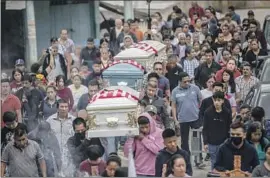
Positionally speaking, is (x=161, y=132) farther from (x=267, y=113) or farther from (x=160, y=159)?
(x=267, y=113)

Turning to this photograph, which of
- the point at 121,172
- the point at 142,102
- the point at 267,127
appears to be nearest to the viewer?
the point at 121,172

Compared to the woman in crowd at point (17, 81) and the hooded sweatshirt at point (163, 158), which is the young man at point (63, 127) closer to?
the hooded sweatshirt at point (163, 158)

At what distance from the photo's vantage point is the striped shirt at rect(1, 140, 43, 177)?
14.3 metres

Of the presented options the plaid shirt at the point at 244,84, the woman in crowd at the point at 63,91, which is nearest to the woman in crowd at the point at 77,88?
the woman in crowd at the point at 63,91

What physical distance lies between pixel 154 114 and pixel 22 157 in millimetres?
2696

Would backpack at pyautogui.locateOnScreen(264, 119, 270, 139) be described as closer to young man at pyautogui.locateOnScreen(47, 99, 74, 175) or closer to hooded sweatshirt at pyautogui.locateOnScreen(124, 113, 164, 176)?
hooded sweatshirt at pyautogui.locateOnScreen(124, 113, 164, 176)

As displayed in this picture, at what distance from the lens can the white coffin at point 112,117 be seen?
1552 cm

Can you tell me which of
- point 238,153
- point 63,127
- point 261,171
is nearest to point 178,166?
point 261,171

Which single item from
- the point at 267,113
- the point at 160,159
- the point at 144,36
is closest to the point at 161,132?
the point at 160,159

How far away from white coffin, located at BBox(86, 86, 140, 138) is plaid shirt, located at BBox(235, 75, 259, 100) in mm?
4198

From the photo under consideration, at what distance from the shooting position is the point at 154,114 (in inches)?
645

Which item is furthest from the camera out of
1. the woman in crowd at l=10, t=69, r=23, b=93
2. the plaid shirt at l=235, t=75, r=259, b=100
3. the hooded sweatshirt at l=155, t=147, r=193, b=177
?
the woman in crowd at l=10, t=69, r=23, b=93

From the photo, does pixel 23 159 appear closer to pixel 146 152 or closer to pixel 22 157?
pixel 22 157

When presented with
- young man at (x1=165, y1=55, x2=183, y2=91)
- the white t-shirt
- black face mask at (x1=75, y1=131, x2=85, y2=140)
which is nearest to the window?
young man at (x1=165, y1=55, x2=183, y2=91)
